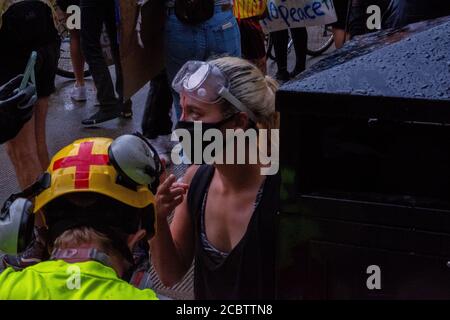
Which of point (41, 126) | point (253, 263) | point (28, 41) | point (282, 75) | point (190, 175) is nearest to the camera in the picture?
point (253, 263)

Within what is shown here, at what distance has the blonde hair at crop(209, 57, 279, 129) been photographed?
246cm

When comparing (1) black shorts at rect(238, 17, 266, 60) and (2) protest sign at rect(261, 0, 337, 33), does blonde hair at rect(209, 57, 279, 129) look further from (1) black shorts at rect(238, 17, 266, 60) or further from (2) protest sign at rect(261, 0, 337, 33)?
(2) protest sign at rect(261, 0, 337, 33)

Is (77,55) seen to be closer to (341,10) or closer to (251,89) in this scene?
(341,10)

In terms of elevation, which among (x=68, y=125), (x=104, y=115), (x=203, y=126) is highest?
(x=203, y=126)

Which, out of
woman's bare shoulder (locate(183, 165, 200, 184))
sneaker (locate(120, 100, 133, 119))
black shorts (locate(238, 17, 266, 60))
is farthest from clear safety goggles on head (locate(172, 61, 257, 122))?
sneaker (locate(120, 100, 133, 119))

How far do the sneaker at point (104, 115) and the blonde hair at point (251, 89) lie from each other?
149 inches

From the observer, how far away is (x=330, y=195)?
5.50 feet

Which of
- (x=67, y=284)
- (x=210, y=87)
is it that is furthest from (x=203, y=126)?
(x=67, y=284)

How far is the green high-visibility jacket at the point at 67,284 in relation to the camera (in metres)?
1.49

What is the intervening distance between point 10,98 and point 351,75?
1.30 meters

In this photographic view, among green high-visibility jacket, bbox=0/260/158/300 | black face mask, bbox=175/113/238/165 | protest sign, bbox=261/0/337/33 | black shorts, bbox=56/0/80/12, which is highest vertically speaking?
green high-visibility jacket, bbox=0/260/158/300

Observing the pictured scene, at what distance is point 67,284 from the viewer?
1.53 m

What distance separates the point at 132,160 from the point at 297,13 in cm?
470

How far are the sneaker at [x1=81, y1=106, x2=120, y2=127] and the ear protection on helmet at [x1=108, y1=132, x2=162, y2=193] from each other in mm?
4458
